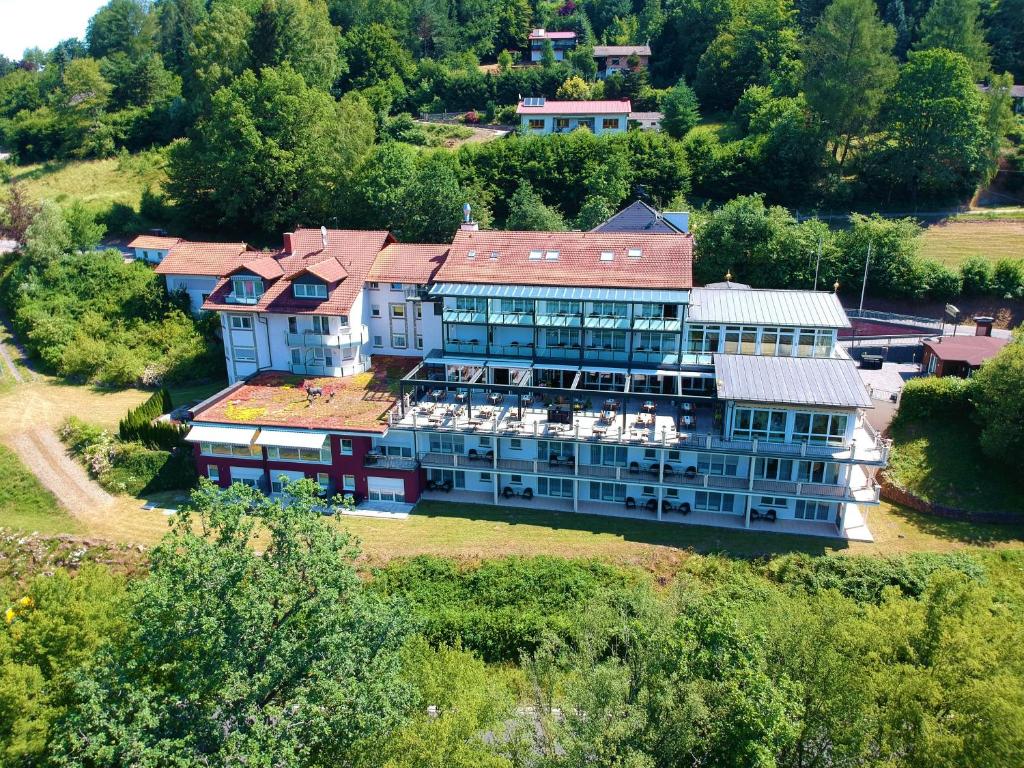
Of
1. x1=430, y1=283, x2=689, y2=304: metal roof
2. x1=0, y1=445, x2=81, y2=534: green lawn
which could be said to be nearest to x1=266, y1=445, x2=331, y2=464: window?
x1=0, y1=445, x2=81, y2=534: green lawn

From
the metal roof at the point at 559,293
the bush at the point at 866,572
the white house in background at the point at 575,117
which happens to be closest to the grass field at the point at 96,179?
the white house in background at the point at 575,117

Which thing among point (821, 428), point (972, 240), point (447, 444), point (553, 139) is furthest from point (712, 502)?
point (972, 240)

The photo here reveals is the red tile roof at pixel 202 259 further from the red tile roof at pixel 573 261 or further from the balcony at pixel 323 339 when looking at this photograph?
the red tile roof at pixel 573 261

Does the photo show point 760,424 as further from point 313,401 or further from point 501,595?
point 313,401

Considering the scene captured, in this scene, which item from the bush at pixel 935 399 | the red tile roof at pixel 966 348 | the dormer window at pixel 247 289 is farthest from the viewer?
the dormer window at pixel 247 289

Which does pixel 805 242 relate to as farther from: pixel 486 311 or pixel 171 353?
pixel 171 353

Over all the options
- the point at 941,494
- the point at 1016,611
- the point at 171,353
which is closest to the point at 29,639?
the point at 171,353

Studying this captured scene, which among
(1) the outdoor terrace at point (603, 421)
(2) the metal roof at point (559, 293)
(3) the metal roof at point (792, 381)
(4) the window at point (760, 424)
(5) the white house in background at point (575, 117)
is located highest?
(5) the white house in background at point (575, 117)

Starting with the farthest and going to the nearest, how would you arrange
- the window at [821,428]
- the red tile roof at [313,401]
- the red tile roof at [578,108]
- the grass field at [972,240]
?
the red tile roof at [578,108] < the grass field at [972,240] < the red tile roof at [313,401] < the window at [821,428]
